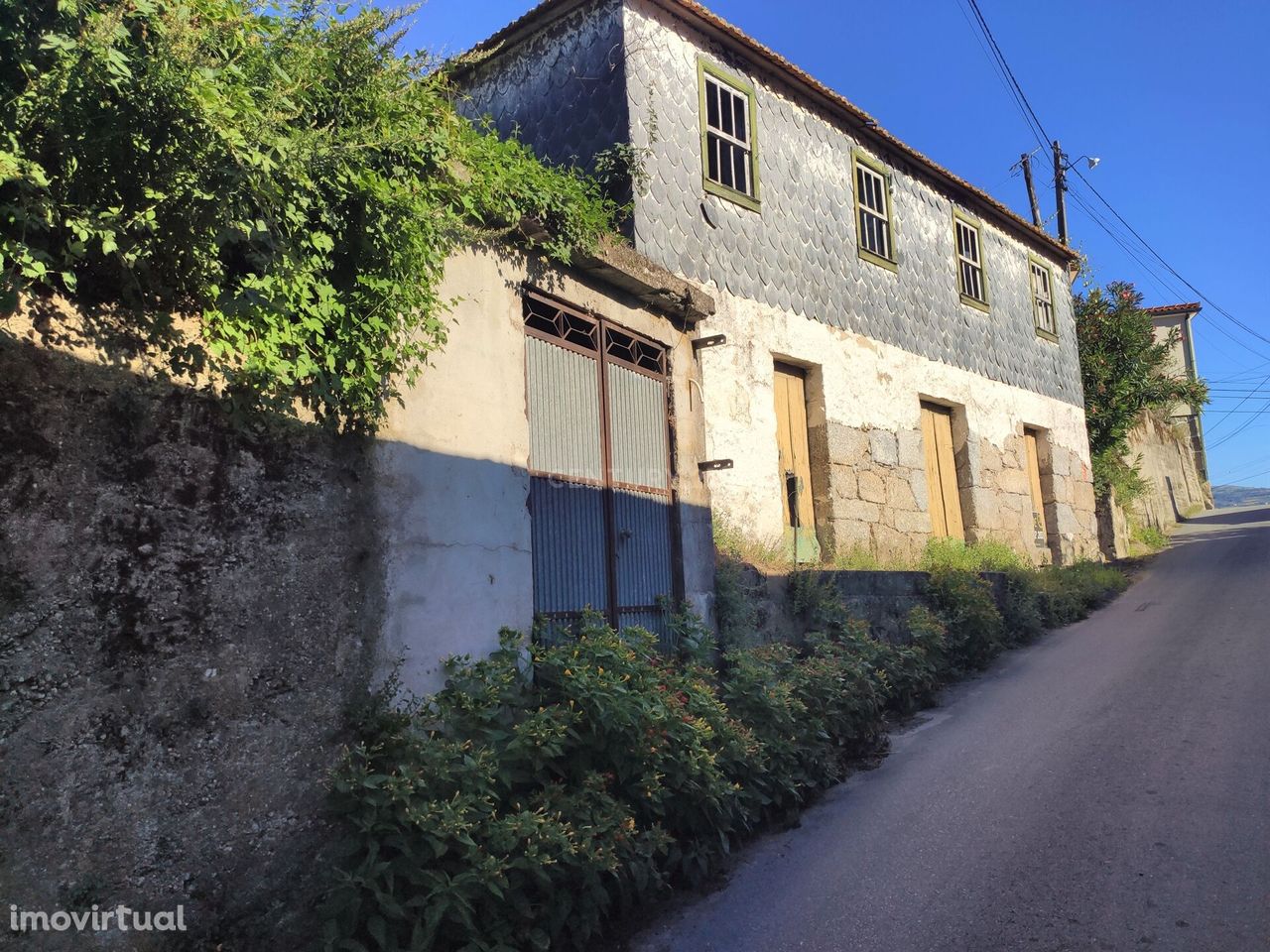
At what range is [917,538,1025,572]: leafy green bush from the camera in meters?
10.7

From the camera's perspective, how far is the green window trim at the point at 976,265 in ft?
42.4

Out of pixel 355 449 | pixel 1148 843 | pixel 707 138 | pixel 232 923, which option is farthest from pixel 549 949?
pixel 707 138

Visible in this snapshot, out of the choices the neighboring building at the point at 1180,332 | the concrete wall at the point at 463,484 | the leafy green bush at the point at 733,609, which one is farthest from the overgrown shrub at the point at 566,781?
the neighboring building at the point at 1180,332

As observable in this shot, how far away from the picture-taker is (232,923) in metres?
3.36

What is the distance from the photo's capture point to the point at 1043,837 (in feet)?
15.1

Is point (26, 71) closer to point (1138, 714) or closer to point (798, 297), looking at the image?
point (1138, 714)

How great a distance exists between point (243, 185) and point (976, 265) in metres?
12.4

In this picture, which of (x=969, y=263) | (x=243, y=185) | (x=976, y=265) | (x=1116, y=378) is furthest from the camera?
(x=1116, y=378)

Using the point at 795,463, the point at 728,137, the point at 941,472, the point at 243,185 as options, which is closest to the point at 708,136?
the point at 728,137

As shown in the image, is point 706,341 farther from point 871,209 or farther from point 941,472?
point 941,472

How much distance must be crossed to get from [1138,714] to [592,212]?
17.4ft

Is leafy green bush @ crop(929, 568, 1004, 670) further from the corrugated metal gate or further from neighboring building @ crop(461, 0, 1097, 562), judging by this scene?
the corrugated metal gate

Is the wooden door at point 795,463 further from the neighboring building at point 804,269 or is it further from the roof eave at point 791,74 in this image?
the roof eave at point 791,74

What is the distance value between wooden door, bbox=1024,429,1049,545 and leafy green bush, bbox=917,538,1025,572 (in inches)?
73.4
